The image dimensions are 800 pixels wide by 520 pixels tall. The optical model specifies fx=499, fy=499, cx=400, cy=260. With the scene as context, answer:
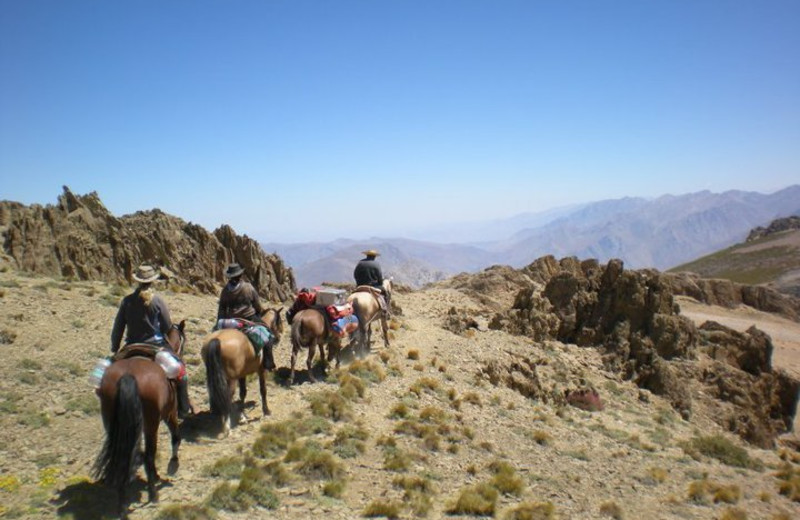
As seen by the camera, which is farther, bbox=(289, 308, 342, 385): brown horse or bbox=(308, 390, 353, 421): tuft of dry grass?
bbox=(289, 308, 342, 385): brown horse

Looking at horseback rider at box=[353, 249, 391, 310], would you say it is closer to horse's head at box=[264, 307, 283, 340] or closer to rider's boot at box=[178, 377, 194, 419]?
horse's head at box=[264, 307, 283, 340]

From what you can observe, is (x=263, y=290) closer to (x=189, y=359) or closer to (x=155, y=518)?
(x=189, y=359)

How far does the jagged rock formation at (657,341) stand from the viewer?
24.6m

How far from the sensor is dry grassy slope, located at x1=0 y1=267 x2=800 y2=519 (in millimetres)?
9094

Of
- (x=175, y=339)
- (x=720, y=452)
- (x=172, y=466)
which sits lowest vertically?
(x=720, y=452)

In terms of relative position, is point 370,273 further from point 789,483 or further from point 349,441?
point 789,483

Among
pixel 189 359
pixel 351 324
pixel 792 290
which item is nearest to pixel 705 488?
pixel 351 324

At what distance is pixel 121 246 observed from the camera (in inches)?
1182

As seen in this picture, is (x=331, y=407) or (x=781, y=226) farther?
(x=781, y=226)

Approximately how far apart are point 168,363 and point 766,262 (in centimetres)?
14809

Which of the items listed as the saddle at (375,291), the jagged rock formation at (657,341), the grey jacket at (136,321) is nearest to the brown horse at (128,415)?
the grey jacket at (136,321)

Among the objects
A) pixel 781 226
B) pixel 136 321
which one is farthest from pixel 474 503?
pixel 781 226

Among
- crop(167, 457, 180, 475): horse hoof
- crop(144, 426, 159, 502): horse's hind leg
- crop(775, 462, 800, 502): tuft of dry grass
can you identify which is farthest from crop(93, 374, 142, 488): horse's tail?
crop(775, 462, 800, 502): tuft of dry grass

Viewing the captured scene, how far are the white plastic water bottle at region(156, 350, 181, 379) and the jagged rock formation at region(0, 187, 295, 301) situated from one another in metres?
22.2
